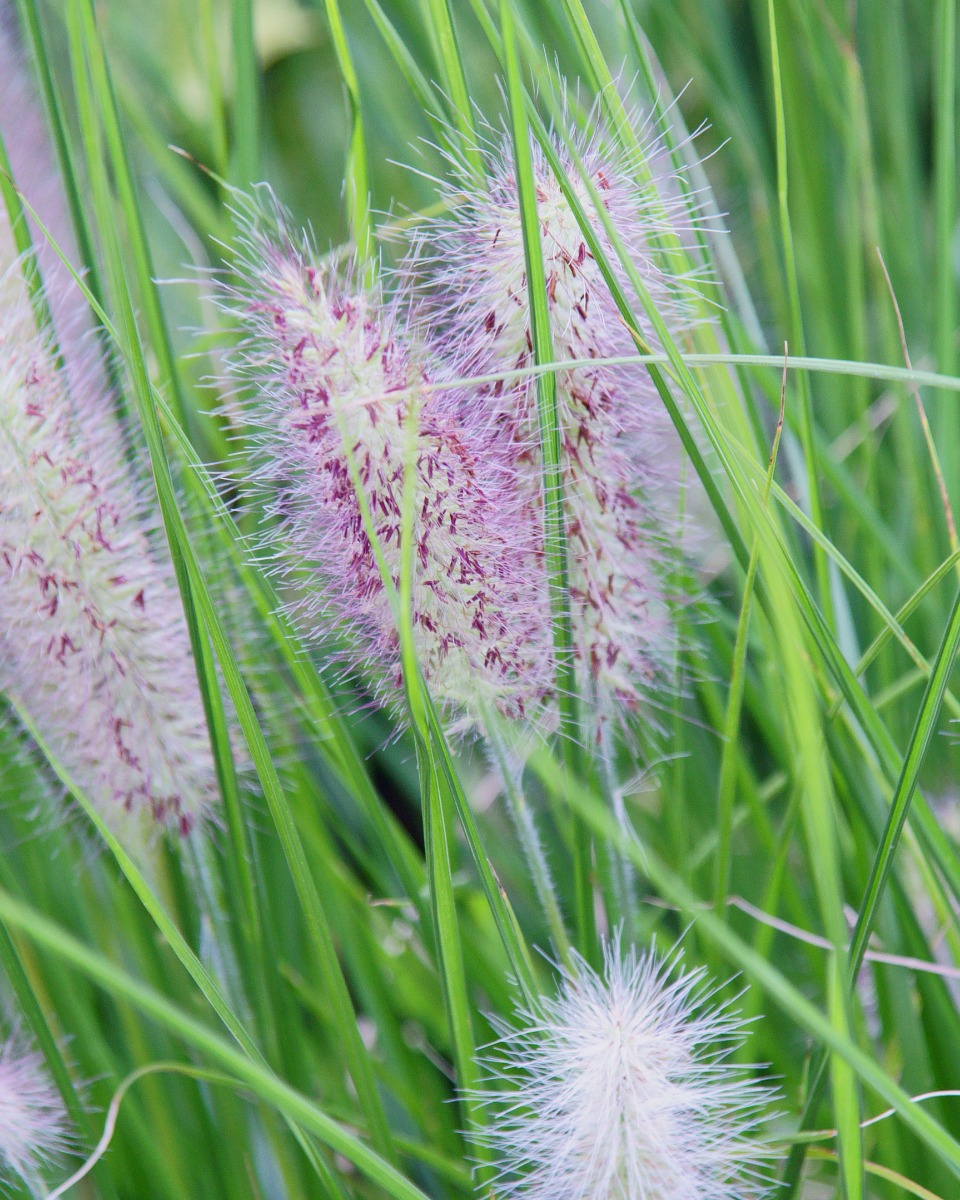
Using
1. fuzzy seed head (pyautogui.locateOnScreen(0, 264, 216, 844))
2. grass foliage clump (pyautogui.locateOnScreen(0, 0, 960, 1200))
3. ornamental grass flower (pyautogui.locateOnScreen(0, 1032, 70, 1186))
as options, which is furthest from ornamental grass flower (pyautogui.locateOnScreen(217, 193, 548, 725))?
ornamental grass flower (pyautogui.locateOnScreen(0, 1032, 70, 1186))

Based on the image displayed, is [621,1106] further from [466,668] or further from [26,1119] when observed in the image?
[26,1119]

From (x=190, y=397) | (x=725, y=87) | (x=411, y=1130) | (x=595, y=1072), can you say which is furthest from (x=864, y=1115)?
(x=725, y=87)

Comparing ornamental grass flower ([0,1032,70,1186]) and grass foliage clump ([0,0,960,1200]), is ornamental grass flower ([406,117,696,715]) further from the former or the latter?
ornamental grass flower ([0,1032,70,1186])

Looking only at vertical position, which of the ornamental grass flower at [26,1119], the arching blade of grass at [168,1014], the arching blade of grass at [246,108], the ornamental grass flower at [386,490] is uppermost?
the arching blade of grass at [246,108]

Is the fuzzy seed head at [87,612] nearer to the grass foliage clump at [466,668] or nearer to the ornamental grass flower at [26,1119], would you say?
the grass foliage clump at [466,668]

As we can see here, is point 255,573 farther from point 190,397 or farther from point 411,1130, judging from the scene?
point 411,1130

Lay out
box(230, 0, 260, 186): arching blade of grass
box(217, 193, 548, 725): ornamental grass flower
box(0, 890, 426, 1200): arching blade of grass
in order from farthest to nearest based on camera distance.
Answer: box(230, 0, 260, 186): arching blade of grass, box(217, 193, 548, 725): ornamental grass flower, box(0, 890, 426, 1200): arching blade of grass

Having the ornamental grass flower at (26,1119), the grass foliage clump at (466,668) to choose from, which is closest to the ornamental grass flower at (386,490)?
the grass foliage clump at (466,668)

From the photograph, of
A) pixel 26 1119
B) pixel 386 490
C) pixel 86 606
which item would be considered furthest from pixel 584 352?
pixel 26 1119
